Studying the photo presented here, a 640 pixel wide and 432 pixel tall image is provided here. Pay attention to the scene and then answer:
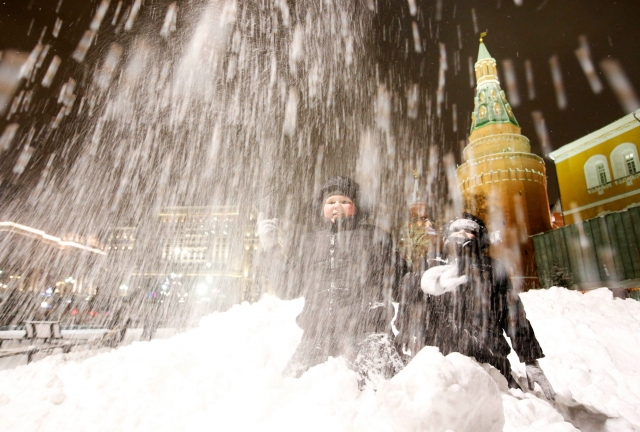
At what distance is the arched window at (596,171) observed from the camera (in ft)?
88.2

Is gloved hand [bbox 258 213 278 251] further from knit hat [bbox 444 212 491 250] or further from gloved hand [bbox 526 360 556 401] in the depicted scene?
gloved hand [bbox 526 360 556 401]

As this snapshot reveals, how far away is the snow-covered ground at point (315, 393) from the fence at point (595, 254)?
1050 centimetres

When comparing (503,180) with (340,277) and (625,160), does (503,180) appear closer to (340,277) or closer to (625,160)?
(625,160)

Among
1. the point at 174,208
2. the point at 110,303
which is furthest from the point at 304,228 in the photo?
the point at 174,208

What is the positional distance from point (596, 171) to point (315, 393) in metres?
34.8

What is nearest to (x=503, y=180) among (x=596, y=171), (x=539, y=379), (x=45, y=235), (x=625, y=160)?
(x=596, y=171)

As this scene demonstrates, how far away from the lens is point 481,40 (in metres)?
46.3

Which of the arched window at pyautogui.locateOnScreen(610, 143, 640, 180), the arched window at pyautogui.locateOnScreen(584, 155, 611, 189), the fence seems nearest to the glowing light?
the fence

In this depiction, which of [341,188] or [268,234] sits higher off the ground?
[341,188]

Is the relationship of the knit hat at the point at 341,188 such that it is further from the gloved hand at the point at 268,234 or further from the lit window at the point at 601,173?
the lit window at the point at 601,173

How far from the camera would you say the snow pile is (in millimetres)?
3873

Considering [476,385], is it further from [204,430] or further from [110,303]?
[110,303]

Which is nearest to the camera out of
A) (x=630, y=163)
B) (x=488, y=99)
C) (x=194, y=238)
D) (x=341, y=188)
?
(x=341, y=188)

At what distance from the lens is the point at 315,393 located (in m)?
2.04
